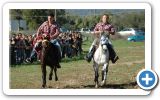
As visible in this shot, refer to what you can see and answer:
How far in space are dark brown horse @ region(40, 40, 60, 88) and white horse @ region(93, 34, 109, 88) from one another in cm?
43

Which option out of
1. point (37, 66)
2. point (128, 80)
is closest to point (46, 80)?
point (37, 66)

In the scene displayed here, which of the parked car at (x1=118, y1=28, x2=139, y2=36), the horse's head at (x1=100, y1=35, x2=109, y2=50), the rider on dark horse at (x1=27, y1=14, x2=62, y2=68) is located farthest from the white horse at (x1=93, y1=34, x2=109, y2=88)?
the rider on dark horse at (x1=27, y1=14, x2=62, y2=68)

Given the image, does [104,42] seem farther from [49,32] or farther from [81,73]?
[49,32]

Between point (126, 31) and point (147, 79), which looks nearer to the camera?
point (147, 79)

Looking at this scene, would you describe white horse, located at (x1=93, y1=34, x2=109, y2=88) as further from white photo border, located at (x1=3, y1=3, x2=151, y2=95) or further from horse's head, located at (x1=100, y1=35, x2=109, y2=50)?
white photo border, located at (x1=3, y1=3, x2=151, y2=95)

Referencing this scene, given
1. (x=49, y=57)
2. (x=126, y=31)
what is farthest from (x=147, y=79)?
(x=49, y=57)

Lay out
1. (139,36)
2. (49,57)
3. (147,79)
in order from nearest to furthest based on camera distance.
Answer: (147,79), (139,36), (49,57)

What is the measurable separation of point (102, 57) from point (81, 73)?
30cm

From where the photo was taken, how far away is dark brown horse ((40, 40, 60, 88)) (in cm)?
1141

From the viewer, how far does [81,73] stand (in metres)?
11.4

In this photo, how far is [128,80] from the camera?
11.4 meters
